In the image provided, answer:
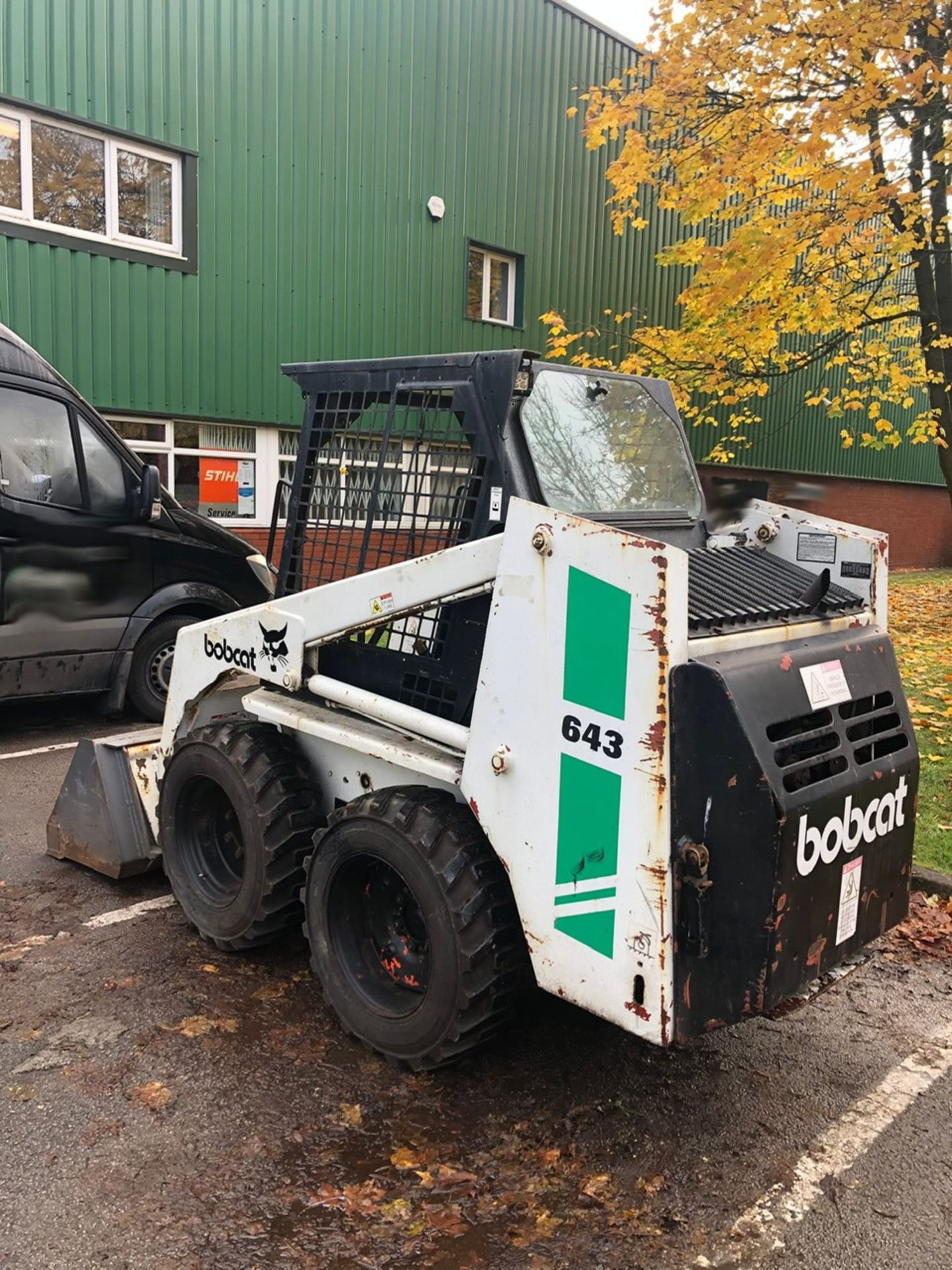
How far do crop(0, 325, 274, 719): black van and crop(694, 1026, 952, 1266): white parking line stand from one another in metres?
4.72

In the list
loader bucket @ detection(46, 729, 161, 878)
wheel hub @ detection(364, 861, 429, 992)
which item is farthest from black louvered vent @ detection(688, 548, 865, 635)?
loader bucket @ detection(46, 729, 161, 878)

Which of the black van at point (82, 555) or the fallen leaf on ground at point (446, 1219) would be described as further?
the black van at point (82, 555)

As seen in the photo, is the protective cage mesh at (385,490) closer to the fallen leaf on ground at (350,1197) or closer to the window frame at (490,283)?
the fallen leaf on ground at (350,1197)

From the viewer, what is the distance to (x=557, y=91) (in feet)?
49.4

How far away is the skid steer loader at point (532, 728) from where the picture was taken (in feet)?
8.54

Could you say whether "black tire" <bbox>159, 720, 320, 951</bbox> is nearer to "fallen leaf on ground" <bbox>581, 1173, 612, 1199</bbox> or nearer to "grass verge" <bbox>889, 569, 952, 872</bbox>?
"fallen leaf on ground" <bbox>581, 1173, 612, 1199</bbox>

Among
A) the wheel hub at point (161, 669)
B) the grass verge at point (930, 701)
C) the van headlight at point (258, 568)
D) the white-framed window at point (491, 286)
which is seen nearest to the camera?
the grass verge at point (930, 701)

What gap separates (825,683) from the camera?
114 inches

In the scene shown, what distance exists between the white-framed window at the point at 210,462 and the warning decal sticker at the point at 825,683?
9.51 m

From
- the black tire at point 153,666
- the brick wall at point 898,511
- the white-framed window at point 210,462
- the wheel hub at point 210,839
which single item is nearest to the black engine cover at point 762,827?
the wheel hub at point 210,839

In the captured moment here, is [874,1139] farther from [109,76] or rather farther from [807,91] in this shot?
[109,76]

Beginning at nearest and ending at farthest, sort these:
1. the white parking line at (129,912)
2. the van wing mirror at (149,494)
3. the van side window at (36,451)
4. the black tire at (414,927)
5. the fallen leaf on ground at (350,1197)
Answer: the fallen leaf on ground at (350,1197)
the black tire at (414,927)
the white parking line at (129,912)
the van side window at (36,451)
the van wing mirror at (149,494)

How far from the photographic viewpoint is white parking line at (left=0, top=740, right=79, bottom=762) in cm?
687

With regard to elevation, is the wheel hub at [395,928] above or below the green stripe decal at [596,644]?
below
